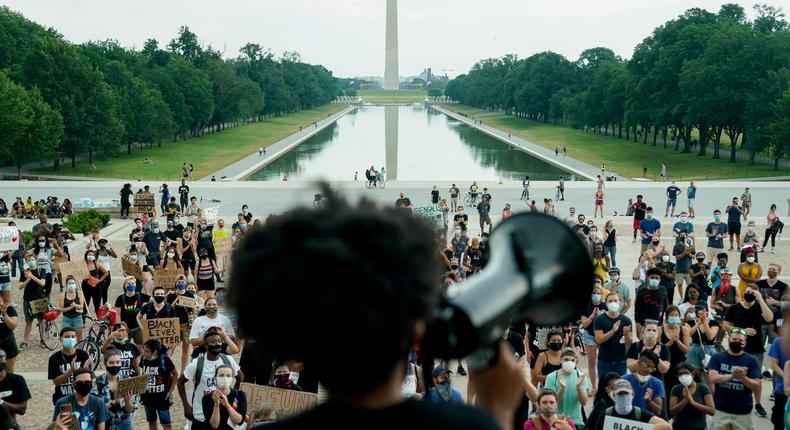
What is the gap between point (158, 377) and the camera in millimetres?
10336

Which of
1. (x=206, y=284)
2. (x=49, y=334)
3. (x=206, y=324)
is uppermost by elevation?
(x=206, y=324)

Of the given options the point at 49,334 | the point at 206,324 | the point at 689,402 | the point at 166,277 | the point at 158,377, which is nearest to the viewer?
the point at 689,402

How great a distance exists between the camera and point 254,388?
31.1 feet

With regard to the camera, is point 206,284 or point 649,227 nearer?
point 206,284

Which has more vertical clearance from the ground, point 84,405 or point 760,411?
point 84,405

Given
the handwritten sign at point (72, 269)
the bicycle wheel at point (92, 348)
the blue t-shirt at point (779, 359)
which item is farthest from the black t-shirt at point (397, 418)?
the handwritten sign at point (72, 269)

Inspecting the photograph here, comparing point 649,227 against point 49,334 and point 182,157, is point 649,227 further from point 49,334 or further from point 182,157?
point 182,157

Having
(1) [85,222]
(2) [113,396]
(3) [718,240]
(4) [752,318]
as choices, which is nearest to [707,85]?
(3) [718,240]

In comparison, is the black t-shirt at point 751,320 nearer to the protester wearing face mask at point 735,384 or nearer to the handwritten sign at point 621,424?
the protester wearing face mask at point 735,384

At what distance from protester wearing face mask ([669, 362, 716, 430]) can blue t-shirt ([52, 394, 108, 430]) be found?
6021 mm

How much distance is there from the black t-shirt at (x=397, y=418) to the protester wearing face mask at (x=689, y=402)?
325 inches

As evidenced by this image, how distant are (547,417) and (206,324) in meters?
5.41

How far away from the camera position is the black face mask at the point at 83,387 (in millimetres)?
8586

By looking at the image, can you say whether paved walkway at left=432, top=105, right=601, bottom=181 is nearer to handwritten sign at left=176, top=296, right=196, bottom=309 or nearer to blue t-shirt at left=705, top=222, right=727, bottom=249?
blue t-shirt at left=705, top=222, right=727, bottom=249
